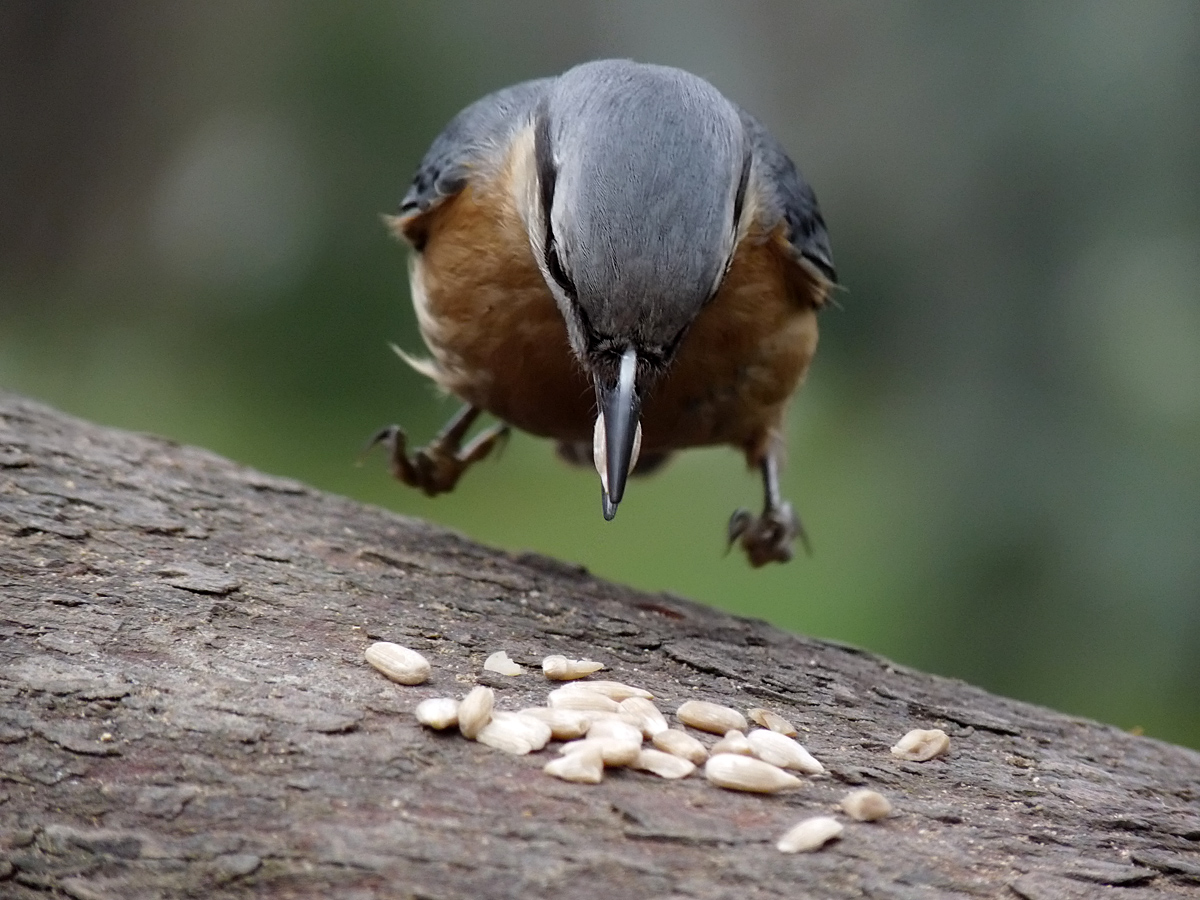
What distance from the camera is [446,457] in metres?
4.60

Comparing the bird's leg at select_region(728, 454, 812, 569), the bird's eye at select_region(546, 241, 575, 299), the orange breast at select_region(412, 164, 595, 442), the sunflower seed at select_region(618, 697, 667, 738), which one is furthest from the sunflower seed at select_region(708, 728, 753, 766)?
the bird's leg at select_region(728, 454, 812, 569)

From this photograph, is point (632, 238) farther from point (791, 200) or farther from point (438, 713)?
point (791, 200)

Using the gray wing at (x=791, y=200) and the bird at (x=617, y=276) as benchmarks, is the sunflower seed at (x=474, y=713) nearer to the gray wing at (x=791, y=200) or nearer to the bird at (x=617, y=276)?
the bird at (x=617, y=276)

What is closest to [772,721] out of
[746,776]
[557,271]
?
[746,776]

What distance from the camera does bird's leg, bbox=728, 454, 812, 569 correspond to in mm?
4418

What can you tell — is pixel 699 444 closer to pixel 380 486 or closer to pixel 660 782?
pixel 660 782

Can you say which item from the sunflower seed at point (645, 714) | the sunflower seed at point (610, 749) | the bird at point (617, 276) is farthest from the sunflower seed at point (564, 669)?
the sunflower seed at point (610, 749)

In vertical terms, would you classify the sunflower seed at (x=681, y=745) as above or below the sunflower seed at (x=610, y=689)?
below

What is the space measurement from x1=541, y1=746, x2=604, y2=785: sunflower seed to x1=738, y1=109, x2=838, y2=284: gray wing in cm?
188

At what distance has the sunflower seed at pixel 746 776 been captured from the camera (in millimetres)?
2248

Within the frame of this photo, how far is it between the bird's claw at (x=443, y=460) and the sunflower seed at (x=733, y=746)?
2252mm

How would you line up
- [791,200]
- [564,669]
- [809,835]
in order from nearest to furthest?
[809,835], [564,669], [791,200]

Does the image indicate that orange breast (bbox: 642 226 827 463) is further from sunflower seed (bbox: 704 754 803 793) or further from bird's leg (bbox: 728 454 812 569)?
sunflower seed (bbox: 704 754 803 793)

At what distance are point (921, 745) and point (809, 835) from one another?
65 cm
